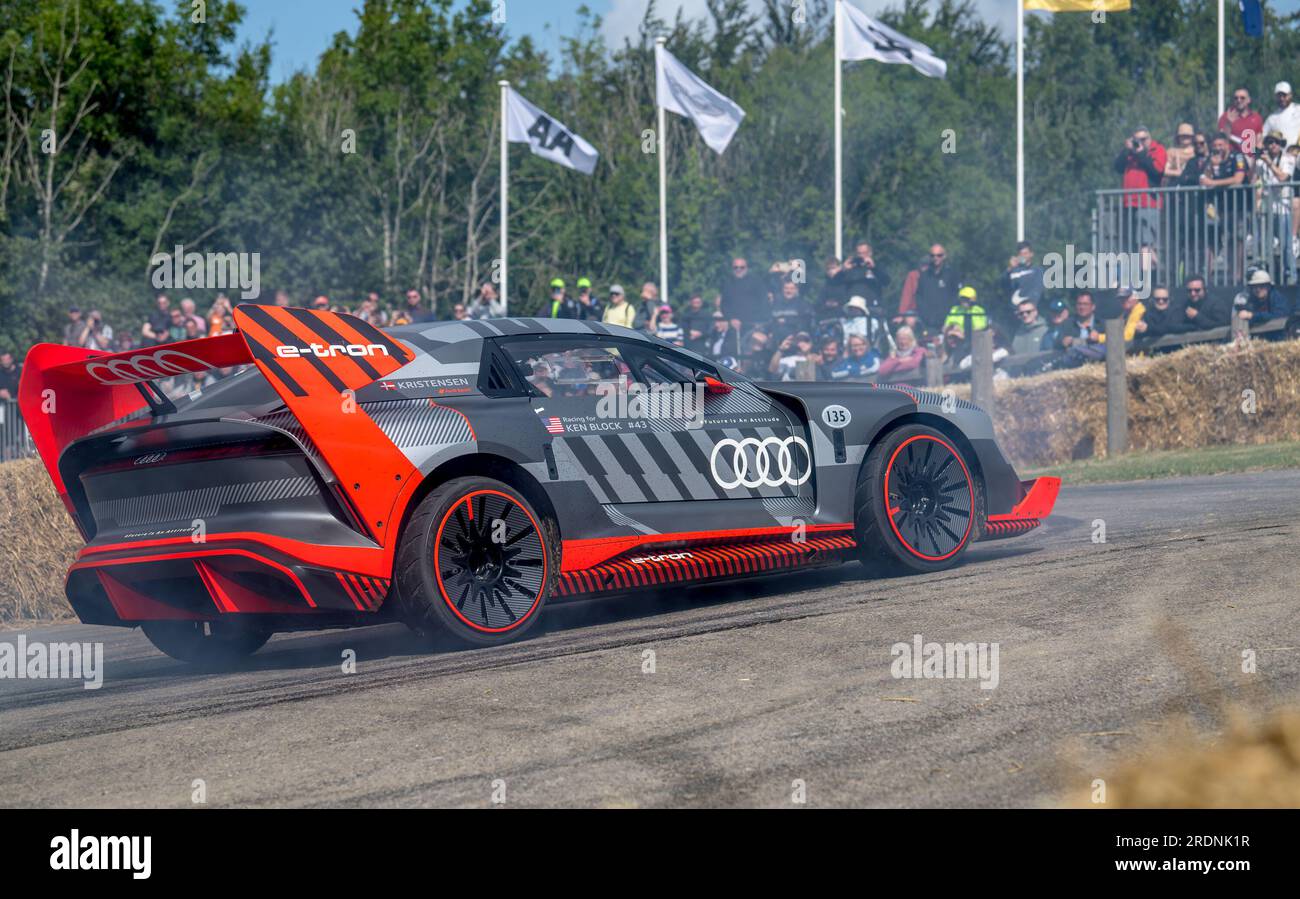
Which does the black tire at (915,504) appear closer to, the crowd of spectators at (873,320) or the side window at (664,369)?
the side window at (664,369)

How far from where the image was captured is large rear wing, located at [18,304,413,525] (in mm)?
6855

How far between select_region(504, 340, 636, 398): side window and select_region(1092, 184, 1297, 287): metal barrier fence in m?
12.8

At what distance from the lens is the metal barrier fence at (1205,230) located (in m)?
18.6

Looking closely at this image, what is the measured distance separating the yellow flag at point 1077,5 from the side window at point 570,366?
19.5 m

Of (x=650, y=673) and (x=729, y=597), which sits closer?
(x=650, y=673)

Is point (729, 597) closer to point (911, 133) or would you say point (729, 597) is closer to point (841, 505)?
point (841, 505)

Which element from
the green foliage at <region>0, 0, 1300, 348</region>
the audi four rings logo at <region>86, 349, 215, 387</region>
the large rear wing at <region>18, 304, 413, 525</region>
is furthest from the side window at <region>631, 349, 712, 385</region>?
the green foliage at <region>0, 0, 1300, 348</region>

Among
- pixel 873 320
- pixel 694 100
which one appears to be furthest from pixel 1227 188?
pixel 694 100

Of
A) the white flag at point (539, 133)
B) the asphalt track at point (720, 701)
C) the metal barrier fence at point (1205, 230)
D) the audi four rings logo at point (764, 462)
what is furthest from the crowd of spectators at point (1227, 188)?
the audi four rings logo at point (764, 462)

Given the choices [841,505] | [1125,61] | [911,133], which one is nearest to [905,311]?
[841,505]

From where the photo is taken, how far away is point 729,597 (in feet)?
28.7

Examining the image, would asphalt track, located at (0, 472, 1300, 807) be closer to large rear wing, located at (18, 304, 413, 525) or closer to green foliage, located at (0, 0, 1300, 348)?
large rear wing, located at (18, 304, 413, 525)

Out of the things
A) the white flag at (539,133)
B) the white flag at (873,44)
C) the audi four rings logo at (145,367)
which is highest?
the white flag at (873,44)

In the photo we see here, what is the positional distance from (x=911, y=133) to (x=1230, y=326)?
41.6 meters
